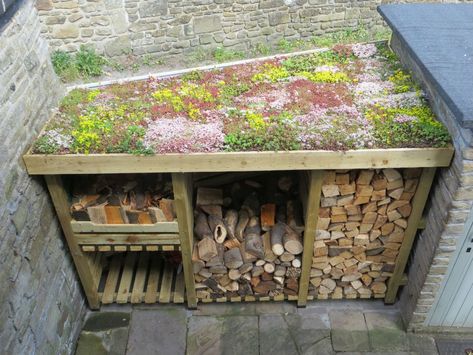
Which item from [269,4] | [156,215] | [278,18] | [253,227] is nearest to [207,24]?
[269,4]

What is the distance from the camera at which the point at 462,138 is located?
3.04 meters

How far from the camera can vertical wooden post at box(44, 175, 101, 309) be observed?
354 cm

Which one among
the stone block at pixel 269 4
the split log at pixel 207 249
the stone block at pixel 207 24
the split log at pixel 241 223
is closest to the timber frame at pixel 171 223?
the split log at pixel 207 249

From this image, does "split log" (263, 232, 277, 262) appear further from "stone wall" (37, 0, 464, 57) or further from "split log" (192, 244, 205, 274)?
"stone wall" (37, 0, 464, 57)

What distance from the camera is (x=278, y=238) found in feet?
13.5

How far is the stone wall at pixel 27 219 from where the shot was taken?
9.85 feet

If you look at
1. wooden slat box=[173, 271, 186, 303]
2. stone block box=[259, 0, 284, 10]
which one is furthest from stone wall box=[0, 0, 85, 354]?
stone block box=[259, 0, 284, 10]

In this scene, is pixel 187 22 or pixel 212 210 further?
pixel 187 22

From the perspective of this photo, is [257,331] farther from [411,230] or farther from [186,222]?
[411,230]

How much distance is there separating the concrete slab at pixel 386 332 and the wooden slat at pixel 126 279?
2502 mm

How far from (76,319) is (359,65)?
12.7 ft

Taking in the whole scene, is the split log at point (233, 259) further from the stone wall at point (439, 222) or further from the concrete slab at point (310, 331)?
the stone wall at point (439, 222)

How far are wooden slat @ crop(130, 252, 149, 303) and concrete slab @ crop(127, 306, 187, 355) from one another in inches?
6.6

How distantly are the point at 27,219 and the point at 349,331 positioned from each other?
315 centimetres
